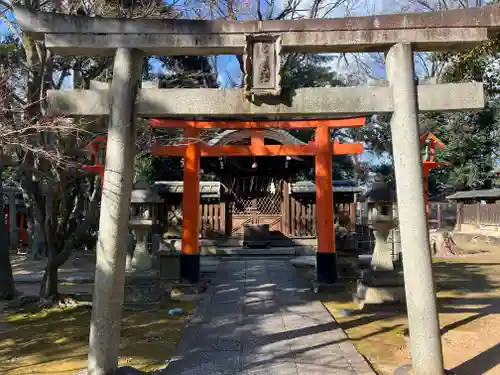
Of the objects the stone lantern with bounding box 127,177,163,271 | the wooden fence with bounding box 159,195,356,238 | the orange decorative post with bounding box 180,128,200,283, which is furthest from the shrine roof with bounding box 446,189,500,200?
the stone lantern with bounding box 127,177,163,271

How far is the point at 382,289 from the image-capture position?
8.64 metres

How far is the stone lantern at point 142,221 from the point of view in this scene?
10109 mm

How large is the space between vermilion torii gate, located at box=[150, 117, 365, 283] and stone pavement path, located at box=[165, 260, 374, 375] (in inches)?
36.5

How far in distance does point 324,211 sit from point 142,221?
4515 millimetres

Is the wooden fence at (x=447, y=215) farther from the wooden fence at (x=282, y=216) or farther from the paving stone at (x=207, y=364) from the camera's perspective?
the paving stone at (x=207, y=364)

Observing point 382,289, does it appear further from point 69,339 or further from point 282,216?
point 282,216

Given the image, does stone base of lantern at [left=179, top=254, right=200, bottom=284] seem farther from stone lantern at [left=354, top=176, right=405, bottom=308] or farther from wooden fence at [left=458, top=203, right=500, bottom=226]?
wooden fence at [left=458, top=203, right=500, bottom=226]

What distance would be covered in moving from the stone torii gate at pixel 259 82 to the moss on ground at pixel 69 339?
4.72 ft

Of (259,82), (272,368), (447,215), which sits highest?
(259,82)

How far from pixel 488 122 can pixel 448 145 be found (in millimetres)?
2790

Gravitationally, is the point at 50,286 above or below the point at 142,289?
above

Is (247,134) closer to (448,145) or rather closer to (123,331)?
(123,331)

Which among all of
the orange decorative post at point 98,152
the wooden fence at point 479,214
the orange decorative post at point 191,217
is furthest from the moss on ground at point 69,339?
the wooden fence at point 479,214

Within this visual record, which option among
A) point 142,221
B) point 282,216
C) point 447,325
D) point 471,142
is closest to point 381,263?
point 447,325
